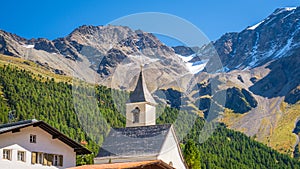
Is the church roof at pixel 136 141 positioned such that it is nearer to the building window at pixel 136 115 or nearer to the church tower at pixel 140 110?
the church tower at pixel 140 110

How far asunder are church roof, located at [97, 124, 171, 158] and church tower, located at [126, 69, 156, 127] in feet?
10.1

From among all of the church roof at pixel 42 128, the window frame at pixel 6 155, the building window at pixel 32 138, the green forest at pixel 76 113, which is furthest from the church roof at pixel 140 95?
the green forest at pixel 76 113

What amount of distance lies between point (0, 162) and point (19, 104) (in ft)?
423

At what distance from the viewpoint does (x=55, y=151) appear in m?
54.3

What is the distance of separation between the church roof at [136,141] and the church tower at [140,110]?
308 cm

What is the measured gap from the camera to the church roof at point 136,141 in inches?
2562

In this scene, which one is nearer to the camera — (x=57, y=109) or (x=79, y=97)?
(x=57, y=109)

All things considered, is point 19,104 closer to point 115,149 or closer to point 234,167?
point 234,167

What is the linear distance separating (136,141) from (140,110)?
21.9 ft

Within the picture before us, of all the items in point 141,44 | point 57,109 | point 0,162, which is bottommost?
point 0,162

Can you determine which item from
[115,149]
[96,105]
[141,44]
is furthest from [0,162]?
[96,105]

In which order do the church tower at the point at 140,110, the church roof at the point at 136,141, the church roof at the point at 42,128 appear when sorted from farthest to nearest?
1. the church tower at the point at 140,110
2. the church roof at the point at 136,141
3. the church roof at the point at 42,128

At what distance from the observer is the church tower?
235ft

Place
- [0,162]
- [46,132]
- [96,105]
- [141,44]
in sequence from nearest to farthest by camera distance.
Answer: [0,162] < [46,132] < [141,44] < [96,105]
